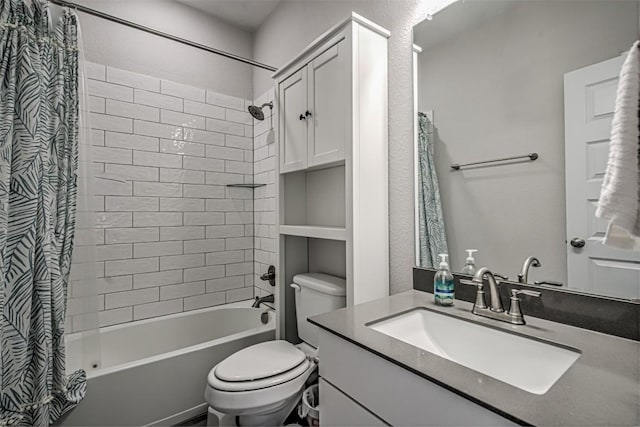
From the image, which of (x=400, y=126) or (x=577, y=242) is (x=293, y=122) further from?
(x=577, y=242)

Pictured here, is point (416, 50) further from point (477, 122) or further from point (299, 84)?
point (299, 84)

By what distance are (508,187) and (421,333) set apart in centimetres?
59

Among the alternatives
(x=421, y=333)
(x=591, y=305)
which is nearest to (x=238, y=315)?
(x=421, y=333)

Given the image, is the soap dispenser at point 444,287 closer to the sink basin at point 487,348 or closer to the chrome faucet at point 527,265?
the sink basin at point 487,348

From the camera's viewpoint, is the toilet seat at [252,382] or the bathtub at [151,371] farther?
the bathtub at [151,371]

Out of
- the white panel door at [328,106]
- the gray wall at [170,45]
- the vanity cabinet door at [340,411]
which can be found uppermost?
the gray wall at [170,45]

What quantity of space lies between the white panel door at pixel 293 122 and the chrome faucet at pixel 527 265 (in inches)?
41.2

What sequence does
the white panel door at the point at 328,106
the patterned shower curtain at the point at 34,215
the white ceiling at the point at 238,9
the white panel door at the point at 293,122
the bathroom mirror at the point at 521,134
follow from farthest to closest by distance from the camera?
the white ceiling at the point at 238,9
the white panel door at the point at 293,122
the white panel door at the point at 328,106
the patterned shower curtain at the point at 34,215
the bathroom mirror at the point at 521,134

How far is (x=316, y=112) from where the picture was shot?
4.75 feet

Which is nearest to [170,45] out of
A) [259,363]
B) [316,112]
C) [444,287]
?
[316,112]

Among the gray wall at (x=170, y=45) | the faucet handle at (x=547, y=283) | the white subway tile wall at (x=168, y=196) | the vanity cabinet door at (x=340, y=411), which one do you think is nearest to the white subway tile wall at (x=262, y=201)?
the white subway tile wall at (x=168, y=196)

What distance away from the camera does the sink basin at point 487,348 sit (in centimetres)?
70

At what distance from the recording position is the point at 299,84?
62.1 inches

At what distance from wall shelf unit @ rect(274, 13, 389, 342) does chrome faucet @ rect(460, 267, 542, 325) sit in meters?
0.45
